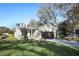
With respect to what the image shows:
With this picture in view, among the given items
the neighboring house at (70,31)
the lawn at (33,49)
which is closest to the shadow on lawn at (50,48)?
the lawn at (33,49)

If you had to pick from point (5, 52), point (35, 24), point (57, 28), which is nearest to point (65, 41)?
point (57, 28)

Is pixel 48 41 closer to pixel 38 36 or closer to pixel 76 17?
pixel 38 36

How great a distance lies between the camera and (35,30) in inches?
111

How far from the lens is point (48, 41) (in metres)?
2.82

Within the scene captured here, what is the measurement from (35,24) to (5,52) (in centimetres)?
37

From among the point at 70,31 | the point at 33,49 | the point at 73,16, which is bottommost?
the point at 33,49

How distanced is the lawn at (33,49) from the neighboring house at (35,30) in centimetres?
6

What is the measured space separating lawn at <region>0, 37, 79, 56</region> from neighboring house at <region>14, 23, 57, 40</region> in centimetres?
6

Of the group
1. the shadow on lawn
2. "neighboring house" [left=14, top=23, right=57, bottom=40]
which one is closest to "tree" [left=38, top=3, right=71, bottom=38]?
"neighboring house" [left=14, top=23, right=57, bottom=40]

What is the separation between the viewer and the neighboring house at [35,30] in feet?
9.22

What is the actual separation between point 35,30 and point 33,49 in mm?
175

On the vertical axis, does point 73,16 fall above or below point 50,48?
above

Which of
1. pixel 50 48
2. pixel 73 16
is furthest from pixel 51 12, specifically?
pixel 50 48

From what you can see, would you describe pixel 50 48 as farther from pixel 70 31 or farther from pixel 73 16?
pixel 73 16
